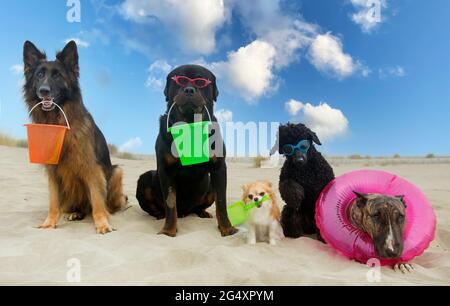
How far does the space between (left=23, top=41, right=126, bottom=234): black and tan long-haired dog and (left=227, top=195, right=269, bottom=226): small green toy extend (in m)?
1.35

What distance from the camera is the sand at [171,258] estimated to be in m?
3.01

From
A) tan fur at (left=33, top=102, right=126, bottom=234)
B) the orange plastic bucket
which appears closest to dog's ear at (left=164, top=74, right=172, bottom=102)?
tan fur at (left=33, top=102, right=126, bottom=234)

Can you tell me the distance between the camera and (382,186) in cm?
395

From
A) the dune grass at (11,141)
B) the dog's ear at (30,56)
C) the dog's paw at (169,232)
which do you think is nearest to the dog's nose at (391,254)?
the dog's paw at (169,232)

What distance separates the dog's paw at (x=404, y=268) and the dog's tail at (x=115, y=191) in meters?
3.46

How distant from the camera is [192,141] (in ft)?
13.9

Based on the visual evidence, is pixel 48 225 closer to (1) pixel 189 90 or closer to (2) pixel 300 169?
(1) pixel 189 90

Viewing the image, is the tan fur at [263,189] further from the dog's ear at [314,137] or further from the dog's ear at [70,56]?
the dog's ear at [70,56]

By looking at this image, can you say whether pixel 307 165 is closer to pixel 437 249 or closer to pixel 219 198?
pixel 219 198

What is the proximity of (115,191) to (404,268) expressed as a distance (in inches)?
139

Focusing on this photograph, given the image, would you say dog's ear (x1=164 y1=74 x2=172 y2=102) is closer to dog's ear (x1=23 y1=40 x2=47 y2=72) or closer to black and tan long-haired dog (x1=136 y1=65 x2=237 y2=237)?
black and tan long-haired dog (x1=136 y1=65 x2=237 y2=237)

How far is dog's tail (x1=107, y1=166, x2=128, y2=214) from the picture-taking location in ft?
17.8
